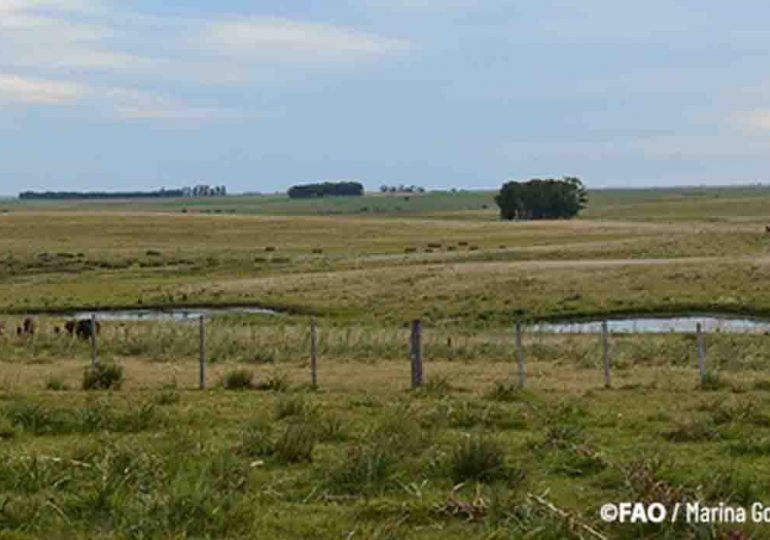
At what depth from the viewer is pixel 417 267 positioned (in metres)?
72.5

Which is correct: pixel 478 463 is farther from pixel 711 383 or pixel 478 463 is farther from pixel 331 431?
pixel 711 383

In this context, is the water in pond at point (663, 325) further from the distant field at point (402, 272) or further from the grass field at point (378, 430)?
the distant field at point (402, 272)

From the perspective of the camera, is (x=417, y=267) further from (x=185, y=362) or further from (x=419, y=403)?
(x=419, y=403)

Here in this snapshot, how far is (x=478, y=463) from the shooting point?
1171 cm

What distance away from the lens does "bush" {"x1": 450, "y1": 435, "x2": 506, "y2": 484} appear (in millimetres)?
11594

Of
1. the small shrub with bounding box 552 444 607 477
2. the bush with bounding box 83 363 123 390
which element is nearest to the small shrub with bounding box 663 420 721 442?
the small shrub with bounding box 552 444 607 477

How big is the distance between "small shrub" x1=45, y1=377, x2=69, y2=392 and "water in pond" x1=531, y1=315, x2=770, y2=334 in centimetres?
2269

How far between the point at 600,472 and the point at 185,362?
19883 millimetres

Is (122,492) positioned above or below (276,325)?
above

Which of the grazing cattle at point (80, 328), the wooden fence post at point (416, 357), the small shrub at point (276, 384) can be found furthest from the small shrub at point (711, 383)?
the grazing cattle at point (80, 328)

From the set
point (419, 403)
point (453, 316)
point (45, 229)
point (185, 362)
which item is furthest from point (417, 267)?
point (45, 229)

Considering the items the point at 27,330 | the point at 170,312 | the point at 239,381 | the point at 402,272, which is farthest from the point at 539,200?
the point at 239,381

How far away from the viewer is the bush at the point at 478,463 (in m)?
11.6

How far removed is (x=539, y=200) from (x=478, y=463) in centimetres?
16189
